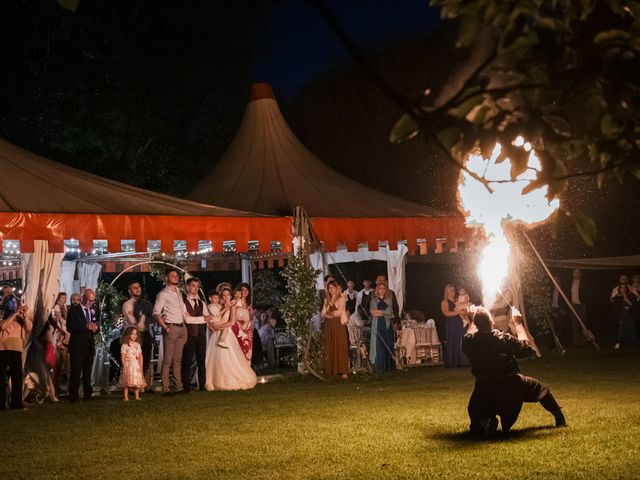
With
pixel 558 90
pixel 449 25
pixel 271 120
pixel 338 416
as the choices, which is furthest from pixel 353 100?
pixel 558 90

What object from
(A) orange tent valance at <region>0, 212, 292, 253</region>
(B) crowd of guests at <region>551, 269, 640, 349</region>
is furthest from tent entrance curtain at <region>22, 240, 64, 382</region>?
(B) crowd of guests at <region>551, 269, 640, 349</region>

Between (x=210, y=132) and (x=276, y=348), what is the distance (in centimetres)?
1094

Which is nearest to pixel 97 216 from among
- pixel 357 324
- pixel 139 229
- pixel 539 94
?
pixel 139 229

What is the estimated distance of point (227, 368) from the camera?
13.7 m

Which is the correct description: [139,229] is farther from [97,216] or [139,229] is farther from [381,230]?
[381,230]

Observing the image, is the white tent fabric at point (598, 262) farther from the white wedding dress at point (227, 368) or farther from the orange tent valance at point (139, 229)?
the white wedding dress at point (227, 368)

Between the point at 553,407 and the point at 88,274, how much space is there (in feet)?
41.3

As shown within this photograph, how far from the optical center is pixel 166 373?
1315 centimetres

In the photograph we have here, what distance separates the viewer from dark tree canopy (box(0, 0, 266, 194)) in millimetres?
24469

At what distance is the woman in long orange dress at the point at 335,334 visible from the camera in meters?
14.6

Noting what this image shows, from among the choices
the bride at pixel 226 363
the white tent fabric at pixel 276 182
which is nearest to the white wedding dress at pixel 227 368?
the bride at pixel 226 363

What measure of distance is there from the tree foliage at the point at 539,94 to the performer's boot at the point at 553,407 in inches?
223

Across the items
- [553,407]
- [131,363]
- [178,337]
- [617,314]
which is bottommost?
[553,407]

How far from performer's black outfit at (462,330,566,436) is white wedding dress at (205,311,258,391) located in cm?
598
